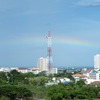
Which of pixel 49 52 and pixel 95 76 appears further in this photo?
pixel 95 76

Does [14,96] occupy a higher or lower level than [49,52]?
lower

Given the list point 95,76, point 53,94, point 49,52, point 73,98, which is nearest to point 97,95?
point 73,98

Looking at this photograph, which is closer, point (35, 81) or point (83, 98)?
point (83, 98)

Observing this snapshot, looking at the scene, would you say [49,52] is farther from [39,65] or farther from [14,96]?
[39,65]

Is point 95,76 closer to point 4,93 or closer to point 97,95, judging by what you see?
point 97,95

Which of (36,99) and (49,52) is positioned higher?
(49,52)

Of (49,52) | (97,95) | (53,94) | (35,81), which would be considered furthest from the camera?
(49,52)

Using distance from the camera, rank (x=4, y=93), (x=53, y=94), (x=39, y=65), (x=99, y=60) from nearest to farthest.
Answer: (x=53, y=94)
(x=4, y=93)
(x=39, y=65)
(x=99, y=60)

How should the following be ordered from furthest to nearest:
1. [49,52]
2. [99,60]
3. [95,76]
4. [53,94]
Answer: [99,60] < [95,76] < [49,52] < [53,94]

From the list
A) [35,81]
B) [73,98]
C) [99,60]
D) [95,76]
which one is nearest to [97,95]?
[73,98]
